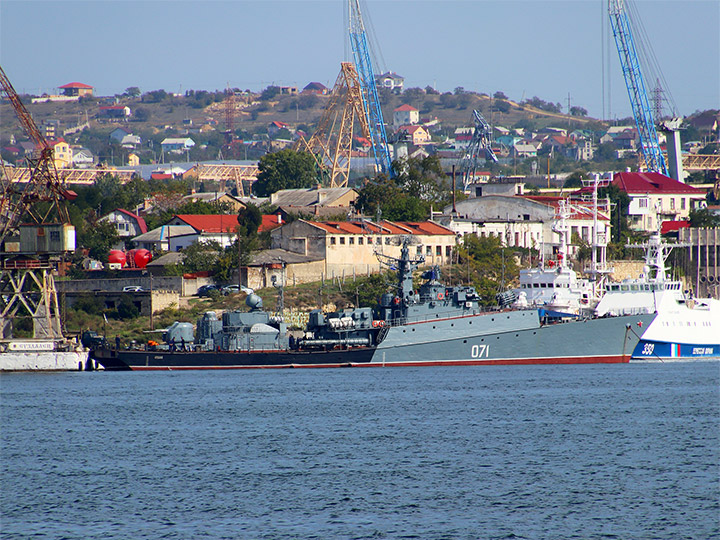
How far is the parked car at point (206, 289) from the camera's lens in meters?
79.7

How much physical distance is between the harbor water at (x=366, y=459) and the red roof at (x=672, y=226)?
48187mm

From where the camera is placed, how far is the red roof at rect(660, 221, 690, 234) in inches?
3935

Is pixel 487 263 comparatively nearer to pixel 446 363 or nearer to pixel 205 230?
pixel 205 230

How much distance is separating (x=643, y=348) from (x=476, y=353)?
1006 cm

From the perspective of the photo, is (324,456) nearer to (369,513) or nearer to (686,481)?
(369,513)

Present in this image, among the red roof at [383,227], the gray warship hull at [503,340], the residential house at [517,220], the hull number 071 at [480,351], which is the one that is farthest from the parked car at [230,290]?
the hull number 071 at [480,351]

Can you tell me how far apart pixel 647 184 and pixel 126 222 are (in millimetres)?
53231

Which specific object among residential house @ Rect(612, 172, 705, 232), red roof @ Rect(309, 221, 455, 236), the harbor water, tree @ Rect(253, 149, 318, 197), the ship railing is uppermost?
tree @ Rect(253, 149, 318, 197)

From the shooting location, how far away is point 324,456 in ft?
115

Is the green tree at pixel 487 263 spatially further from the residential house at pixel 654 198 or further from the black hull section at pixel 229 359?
the residential house at pixel 654 198

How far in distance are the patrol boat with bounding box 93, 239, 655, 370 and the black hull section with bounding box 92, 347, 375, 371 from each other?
55 millimetres

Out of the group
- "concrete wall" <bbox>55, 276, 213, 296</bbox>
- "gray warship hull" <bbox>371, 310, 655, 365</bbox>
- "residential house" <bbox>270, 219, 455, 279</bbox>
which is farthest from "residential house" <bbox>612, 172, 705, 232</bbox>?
"gray warship hull" <bbox>371, 310, 655, 365</bbox>

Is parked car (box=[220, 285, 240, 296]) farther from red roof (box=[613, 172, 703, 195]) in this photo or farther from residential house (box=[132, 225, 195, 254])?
red roof (box=[613, 172, 703, 195])

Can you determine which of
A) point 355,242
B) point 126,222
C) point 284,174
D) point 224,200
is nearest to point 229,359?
point 355,242
